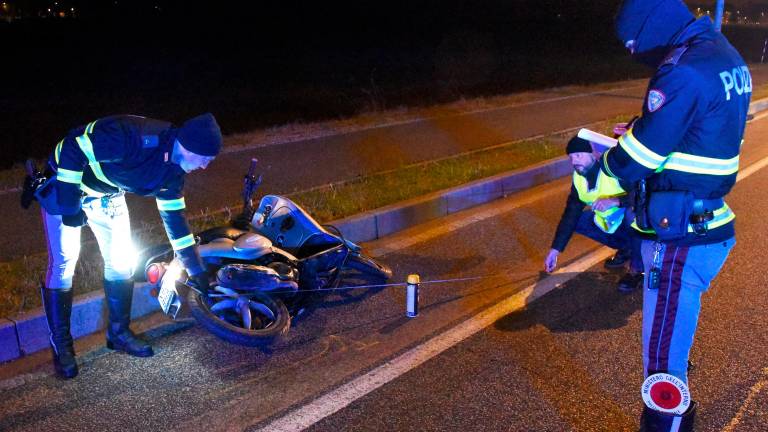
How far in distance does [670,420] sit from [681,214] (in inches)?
33.2

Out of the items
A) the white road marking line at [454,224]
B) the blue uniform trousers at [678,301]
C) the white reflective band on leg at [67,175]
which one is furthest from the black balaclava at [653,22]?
the white road marking line at [454,224]

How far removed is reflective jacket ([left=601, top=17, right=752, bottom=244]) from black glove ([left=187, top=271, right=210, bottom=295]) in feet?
7.73

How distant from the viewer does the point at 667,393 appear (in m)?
2.72

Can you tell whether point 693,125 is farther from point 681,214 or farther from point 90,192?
point 90,192

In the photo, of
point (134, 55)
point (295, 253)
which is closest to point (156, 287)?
point (295, 253)

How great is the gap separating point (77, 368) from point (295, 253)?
1.51 m

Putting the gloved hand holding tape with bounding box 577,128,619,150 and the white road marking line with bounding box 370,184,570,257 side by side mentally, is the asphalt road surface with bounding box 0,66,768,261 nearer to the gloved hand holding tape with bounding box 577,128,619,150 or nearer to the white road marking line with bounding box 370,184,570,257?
the white road marking line with bounding box 370,184,570,257

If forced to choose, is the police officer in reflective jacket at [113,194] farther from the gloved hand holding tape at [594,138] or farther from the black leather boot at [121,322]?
the gloved hand holding tape at [594,138]

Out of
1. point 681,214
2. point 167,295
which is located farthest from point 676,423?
point 167,295

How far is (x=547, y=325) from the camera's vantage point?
456 centimetres

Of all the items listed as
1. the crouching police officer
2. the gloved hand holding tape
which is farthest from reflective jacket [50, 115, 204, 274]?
the crouching police officer

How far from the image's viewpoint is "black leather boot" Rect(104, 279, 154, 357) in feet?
13.6

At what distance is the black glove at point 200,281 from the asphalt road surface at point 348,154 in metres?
2.52

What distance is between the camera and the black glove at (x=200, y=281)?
12.9 feet
